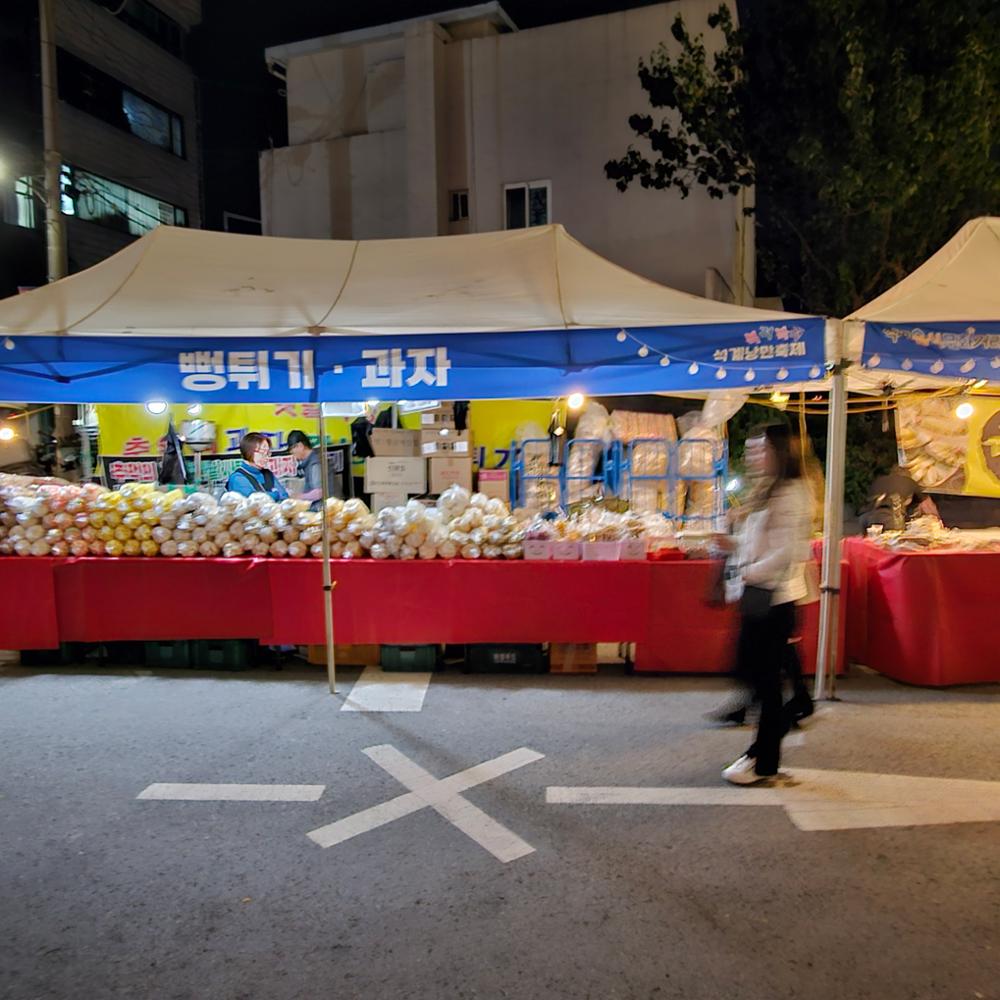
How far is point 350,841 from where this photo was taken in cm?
370

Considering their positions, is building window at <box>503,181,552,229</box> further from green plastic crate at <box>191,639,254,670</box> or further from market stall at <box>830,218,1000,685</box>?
green plastic crate at <box>191,639,254,670</box>

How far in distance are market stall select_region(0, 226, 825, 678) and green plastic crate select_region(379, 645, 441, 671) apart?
1.29ft

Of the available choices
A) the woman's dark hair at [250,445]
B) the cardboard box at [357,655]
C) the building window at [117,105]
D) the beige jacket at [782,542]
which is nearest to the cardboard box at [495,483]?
the woman's dark hair at [250,445]

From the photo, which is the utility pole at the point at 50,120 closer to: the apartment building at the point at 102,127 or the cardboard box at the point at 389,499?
the apartment building at the point at 102,127

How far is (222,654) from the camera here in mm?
6449

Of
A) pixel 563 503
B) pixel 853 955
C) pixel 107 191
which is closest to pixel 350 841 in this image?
pixel 853 955

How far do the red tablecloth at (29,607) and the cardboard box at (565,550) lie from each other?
14.1 ft

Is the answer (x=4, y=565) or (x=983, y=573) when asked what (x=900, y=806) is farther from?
(x=4, y=565)

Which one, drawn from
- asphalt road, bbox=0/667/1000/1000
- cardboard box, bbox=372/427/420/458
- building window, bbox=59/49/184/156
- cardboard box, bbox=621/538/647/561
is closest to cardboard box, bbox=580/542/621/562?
cardboard box, bbox=621/538/647/561

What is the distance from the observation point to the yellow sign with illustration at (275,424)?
11758mm

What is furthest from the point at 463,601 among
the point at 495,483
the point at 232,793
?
the point at 495,483

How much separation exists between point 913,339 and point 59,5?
70.4ft

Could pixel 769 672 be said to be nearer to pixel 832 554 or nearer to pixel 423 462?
pixel 832 554

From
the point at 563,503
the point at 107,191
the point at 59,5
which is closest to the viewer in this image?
the point at 563,503
